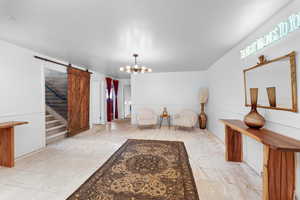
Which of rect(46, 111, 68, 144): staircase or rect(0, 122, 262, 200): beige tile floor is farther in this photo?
rect(46, 111, 68, 144): staircase

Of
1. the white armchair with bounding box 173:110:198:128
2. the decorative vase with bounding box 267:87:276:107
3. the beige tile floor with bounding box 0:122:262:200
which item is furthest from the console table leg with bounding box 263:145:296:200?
the white armchair with bounding box 173:110:198:128

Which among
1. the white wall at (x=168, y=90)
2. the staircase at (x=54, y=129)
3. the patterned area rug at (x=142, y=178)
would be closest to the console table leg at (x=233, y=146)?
the patterned area rug at (x=142, y=178)

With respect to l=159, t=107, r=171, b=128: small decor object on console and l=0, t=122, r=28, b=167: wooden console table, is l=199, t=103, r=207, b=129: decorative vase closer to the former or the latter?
l=159, t=107, r=171, b=128: small decor object on console

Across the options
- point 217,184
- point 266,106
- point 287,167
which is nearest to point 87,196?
point 217,184

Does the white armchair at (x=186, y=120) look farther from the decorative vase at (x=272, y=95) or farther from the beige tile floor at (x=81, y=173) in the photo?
the decorative vase at (x=272, y=95)

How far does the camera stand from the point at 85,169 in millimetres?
2271

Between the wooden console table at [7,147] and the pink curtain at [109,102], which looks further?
the pink curtain at [109,102]

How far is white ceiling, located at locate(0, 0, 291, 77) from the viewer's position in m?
1.53

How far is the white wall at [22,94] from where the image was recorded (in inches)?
102

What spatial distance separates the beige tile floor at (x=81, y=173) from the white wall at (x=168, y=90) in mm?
2484

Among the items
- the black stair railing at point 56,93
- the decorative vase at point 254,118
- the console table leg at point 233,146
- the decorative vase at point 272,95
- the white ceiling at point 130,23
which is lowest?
the console table leg at point 233,146

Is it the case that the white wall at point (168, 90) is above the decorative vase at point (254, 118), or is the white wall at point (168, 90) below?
above

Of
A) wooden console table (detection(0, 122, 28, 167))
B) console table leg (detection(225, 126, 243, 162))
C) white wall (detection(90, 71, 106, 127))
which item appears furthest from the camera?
white wall (detection(90, 71, 106, 127))

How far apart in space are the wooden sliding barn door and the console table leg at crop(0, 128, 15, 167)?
170cm
